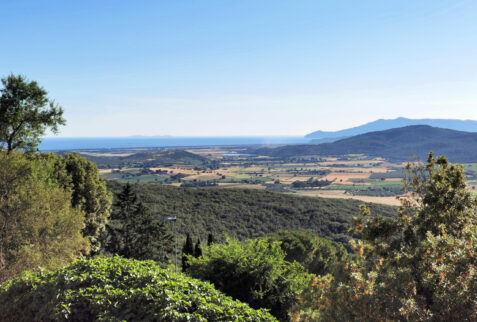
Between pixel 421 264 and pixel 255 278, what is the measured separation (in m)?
8.06

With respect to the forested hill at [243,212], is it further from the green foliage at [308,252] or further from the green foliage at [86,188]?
the green foliage at [86,188]

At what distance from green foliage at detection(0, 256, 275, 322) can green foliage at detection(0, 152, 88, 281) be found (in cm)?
649

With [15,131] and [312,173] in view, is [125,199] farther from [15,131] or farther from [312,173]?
[312,173]

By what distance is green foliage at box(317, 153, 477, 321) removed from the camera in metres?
5.45

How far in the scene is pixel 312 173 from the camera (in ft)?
579

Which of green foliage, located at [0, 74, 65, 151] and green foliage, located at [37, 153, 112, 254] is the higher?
green foliage, located at [0, 74, 65, 151]

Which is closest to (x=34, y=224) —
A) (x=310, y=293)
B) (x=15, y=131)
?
(x=15, y=131)

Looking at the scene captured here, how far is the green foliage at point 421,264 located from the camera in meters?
5.45

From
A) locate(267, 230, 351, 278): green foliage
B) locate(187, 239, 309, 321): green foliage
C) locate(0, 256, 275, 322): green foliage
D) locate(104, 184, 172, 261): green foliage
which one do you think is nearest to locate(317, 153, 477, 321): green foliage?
locate(0, 256, 275, 322): green foliage

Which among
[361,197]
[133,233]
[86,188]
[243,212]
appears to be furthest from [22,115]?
[361,197]

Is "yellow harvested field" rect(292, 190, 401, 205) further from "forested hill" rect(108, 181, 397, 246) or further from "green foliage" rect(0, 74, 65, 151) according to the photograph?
"green foliage" rect(0, 74, 65, 151)

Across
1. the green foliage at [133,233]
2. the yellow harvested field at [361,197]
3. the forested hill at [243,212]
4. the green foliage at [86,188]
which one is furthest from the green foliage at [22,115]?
the yellow harvested field at [361,197]

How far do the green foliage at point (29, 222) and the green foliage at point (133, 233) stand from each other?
13.0m

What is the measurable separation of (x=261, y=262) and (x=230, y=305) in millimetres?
6940
